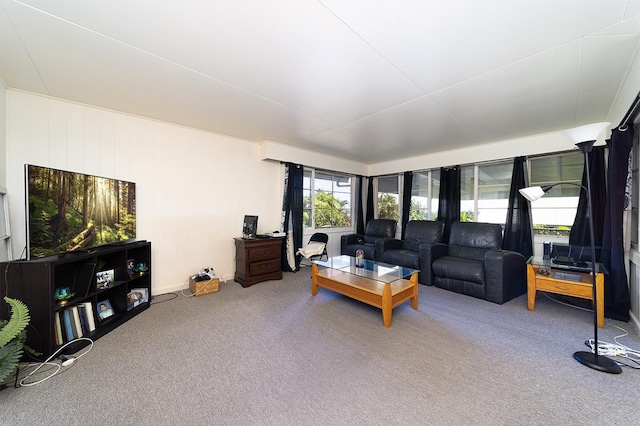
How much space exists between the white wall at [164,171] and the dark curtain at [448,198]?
3.13 metres

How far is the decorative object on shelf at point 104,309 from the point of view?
238 centimetres

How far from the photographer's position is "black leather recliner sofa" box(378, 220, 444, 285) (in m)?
Result: 3.75

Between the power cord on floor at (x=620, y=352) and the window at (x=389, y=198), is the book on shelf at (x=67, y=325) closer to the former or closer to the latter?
the power cord on floor at (x=620, y=352)

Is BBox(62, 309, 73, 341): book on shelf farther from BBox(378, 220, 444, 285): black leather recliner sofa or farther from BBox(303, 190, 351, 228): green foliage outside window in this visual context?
BBox(378, 220, 444, 285): black leather recliner sofa

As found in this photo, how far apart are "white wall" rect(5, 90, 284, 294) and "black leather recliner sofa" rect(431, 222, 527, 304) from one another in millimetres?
2907

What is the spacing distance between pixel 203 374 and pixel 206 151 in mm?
3010

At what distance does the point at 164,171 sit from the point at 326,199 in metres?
3.16

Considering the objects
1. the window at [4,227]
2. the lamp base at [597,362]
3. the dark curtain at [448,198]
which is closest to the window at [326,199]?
the dark curtain at [448,198]

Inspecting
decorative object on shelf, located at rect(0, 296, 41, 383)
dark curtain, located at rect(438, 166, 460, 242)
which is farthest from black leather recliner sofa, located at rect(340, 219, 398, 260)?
decorative object on shelf, located at rect(0, 296, 41, 383)

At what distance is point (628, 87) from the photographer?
2.12 meters

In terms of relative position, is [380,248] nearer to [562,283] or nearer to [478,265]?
[478,265]

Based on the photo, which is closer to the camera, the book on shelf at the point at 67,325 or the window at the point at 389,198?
the book on shelf at the point at 67,325

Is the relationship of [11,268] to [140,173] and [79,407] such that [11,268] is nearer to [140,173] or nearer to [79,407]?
[79,407]

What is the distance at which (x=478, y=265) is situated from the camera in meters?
3.27
